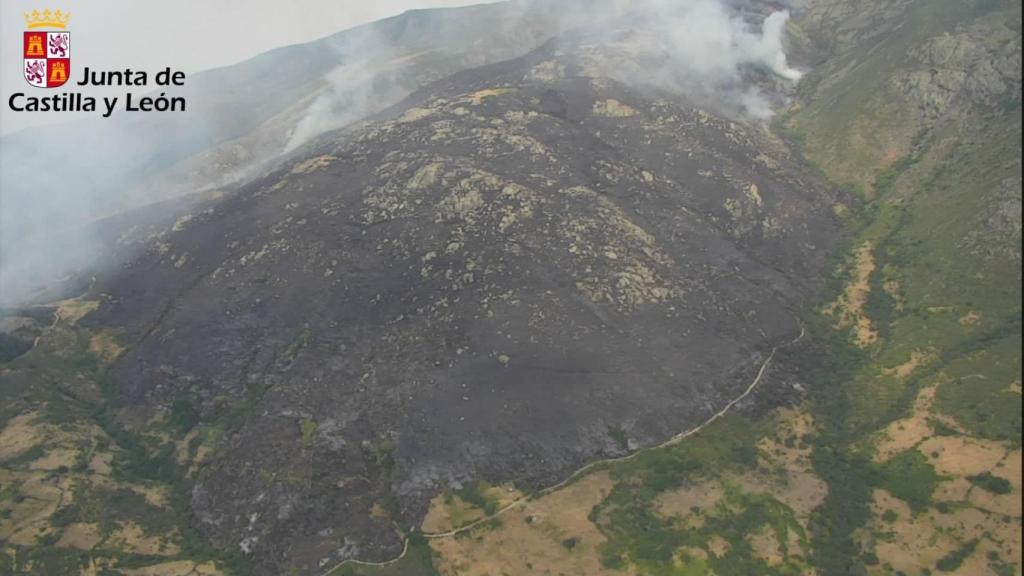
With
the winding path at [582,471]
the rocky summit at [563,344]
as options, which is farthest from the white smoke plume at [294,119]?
the winding path at [582,471]

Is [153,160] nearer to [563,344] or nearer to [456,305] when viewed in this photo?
[456,305]

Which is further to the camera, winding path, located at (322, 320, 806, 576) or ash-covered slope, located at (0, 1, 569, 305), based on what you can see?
ash-covered slope, located at (0, 1, 569, 305)

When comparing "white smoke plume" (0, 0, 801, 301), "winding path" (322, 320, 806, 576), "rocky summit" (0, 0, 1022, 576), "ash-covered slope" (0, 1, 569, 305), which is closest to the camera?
"winding path" (322, 320, 806, 576)

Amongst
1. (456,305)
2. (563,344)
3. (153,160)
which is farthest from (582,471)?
(153,160)

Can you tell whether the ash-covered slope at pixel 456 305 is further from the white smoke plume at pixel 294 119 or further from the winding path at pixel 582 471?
the white smoke plume at pixel 294 119

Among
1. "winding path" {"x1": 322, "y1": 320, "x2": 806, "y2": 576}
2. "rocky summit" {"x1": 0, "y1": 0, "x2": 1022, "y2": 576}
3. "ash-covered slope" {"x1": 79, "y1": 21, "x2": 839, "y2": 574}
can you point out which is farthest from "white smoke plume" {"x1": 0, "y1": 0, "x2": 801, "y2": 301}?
"winding path" {"x1": 322, "y1": 320, "x2": 806, "y2": 576}

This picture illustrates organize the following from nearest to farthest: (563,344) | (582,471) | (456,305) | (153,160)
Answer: (582,471) → (563,344) → (456,305) → (153,160)

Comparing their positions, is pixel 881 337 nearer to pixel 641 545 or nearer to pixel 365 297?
pixel 641 545

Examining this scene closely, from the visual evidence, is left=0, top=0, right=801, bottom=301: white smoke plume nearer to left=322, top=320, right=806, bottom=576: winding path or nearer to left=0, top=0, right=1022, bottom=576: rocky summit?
left=0, top=0, right=1022, bottom=576: rocky summit
